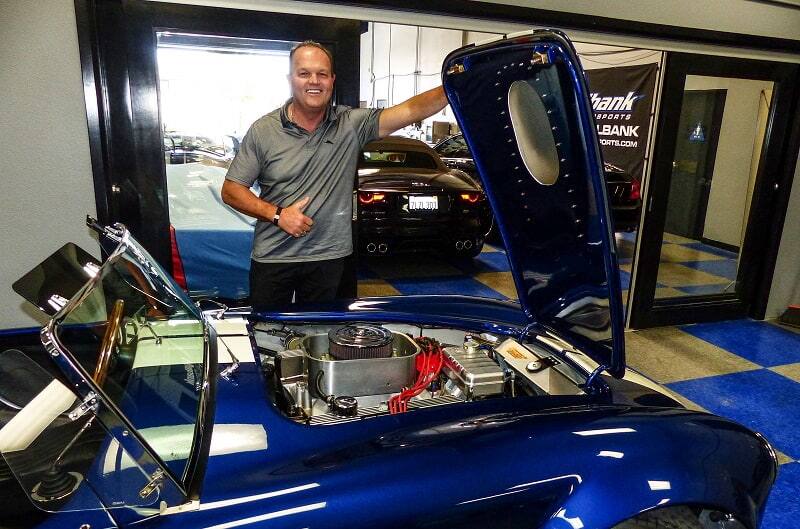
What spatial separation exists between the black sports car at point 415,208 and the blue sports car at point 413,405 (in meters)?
3.69

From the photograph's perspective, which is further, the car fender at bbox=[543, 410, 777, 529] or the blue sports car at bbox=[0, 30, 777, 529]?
the car fender at bbox=[543, 410, 777, 529]

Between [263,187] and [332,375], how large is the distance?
1.41 metres

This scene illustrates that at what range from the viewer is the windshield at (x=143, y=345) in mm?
1288

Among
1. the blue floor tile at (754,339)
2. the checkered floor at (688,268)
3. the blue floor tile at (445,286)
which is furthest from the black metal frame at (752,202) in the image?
the blue floor tile at (445,286)

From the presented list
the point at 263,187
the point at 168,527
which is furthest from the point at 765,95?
the point at 168,527

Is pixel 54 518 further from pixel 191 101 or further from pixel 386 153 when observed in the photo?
pixel 386 153

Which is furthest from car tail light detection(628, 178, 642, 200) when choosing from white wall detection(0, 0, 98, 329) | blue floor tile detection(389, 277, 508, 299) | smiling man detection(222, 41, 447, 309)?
white wall detection(0, 0, 98, 329)

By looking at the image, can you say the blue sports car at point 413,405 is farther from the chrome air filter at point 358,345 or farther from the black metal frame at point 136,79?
the black metal frame at point 136,79

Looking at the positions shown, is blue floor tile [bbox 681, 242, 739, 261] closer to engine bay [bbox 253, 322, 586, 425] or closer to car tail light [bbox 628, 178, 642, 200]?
car tail light [bbox 628, 178, 642, 200]

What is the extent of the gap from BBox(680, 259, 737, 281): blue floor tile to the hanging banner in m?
2.01

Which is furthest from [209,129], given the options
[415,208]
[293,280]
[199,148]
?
[415,208]

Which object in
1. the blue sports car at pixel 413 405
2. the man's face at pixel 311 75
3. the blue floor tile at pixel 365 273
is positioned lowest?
the blue floor tile at pixel 365 273

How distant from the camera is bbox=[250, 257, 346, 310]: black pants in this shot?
2.93 meters

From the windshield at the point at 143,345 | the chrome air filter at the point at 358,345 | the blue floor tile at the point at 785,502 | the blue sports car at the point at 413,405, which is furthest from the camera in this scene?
the blue floor tile at the point at 785,502
